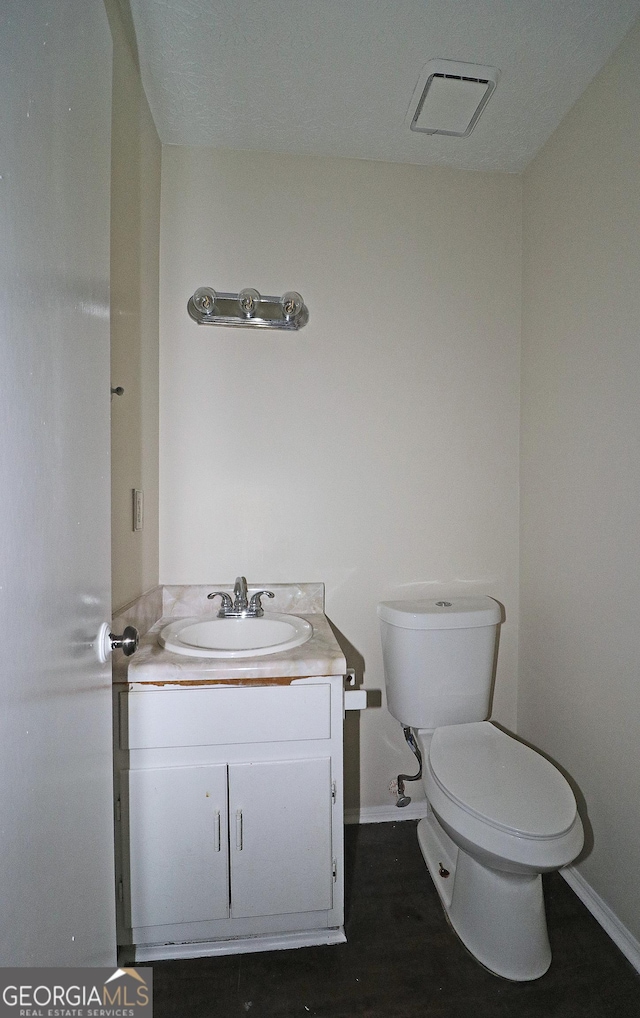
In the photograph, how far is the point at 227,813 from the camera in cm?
123

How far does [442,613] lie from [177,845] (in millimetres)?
961

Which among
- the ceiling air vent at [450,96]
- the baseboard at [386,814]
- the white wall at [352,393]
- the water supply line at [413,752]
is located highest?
the ceiling air vent at [450,96]

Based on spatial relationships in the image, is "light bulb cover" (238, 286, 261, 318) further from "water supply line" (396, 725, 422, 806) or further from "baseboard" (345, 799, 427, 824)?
"baseboard" (345, 799, 427, 824)

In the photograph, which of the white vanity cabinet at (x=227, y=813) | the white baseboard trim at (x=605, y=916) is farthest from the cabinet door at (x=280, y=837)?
the white baseboard trim at (x=605, y=916)

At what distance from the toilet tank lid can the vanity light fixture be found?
1023 mm

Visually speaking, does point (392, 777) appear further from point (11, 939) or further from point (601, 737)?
point (11, 939)

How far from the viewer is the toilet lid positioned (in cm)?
115

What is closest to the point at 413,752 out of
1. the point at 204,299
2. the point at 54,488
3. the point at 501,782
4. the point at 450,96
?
the point at 501,782

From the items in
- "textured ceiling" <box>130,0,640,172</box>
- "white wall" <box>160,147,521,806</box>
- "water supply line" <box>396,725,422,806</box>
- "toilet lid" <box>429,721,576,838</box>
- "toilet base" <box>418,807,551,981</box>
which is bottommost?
"toilet base" <box>418,807,551,981</box>

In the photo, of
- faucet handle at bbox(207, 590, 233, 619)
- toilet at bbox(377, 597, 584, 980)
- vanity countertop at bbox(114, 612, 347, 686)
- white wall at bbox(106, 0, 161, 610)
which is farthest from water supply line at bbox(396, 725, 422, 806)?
white wall at bbox(106, 0, 161, 610)

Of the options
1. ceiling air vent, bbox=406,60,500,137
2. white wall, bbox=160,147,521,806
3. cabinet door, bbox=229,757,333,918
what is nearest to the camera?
cabinet door, bbox=229,757,333,918

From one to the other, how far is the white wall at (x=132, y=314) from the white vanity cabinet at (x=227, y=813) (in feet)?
1.26

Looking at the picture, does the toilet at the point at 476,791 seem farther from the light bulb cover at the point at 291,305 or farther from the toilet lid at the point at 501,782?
the light bulb cover at the point at 291,305

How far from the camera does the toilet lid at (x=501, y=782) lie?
3.79ft
